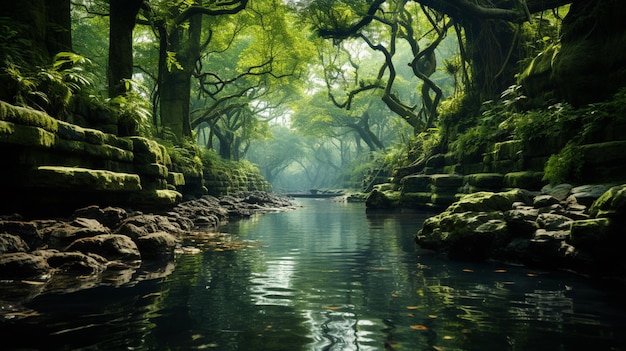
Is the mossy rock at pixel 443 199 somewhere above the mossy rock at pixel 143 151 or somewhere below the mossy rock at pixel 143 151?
below

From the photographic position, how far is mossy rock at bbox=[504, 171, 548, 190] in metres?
9.16

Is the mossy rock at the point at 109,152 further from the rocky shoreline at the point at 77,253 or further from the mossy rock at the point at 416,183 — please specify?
the mossy rock at the point at 416,183

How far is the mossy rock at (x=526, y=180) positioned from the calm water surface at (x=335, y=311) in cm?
476

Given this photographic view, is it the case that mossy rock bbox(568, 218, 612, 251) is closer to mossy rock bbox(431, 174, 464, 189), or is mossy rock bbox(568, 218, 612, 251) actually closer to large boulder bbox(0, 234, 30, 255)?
large boulder bbox(0, 234, 30, 255)

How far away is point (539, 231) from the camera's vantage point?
5324 mm

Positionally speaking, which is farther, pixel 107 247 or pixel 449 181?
pixel 449 181

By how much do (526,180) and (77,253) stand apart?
913 centimetres

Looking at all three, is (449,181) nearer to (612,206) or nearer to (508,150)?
(508,150)

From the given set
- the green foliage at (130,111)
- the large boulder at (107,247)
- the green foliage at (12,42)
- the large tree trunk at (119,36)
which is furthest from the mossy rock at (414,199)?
the green foliage at (12,42)

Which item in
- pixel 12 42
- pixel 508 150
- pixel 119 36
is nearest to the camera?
pixel 12 42

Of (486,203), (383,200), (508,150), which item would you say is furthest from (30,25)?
(383,200)

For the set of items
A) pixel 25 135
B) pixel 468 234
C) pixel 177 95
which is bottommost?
pixel 468 234

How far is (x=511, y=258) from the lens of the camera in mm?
5496

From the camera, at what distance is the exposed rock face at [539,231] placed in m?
4.35
